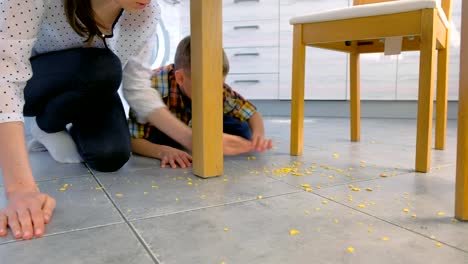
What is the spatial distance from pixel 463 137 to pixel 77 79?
0.80 metres

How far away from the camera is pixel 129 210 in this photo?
0.68 meters

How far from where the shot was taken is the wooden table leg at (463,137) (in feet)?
1.98

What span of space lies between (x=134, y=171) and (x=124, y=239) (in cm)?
44

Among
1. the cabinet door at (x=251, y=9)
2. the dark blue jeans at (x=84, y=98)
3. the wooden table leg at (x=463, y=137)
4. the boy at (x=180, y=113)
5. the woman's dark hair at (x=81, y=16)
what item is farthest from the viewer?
the cabinet door at (x=251, y=9)

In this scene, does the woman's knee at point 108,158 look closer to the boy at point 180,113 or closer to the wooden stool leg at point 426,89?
the boy at point 180,113

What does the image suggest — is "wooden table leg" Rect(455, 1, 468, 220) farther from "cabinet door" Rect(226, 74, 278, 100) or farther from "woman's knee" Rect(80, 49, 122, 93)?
"cabinet door" Rect(226, 74, 278, 100)

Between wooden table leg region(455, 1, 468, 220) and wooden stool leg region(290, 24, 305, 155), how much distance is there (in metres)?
0.61

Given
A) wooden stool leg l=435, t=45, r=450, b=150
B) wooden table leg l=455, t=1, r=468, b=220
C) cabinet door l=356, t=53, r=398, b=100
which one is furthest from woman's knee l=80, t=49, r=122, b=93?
cabinet door l=356, t=53, r=398, b=100

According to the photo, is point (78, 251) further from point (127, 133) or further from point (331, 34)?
point (331, 34)

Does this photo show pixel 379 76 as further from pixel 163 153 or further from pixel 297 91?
pixel 163 153

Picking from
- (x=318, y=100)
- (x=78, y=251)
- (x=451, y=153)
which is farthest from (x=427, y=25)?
(x=318, y=100)

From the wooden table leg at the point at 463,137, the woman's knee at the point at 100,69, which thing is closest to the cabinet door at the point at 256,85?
the woman's knee at the point at 100,69

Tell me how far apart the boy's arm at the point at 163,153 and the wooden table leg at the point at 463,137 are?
62 cm

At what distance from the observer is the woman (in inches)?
24.9
